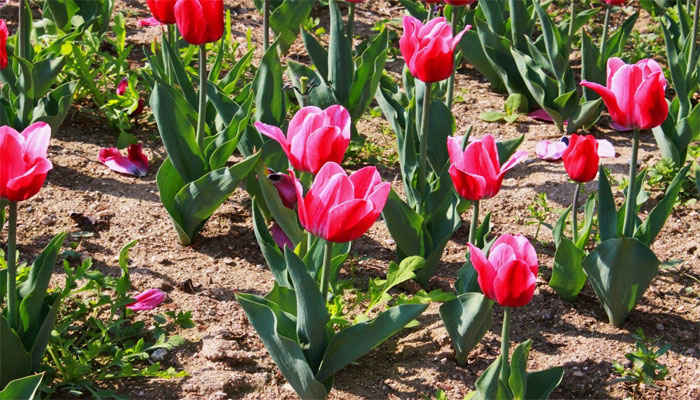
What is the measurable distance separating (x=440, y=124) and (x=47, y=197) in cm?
137

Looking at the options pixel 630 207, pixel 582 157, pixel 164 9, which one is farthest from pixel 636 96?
pixel 164 9

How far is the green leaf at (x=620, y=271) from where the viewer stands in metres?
2.53

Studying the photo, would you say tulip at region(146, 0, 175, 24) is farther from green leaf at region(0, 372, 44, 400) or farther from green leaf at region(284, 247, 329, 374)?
green leaf at region(0, 372, 44, 400)

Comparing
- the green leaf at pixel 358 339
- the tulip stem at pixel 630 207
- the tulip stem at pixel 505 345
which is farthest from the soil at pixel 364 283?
the tulip stem at pixel 505 345

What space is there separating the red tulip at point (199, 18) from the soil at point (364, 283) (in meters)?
0.73

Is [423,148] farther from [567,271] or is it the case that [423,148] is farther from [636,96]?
[636,96]

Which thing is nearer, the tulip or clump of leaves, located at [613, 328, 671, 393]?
clump of leaves, located at [613, 328, 671, 393]

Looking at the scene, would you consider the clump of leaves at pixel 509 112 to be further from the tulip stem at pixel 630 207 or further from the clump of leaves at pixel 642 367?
the clump of leaves at pixel 642 367

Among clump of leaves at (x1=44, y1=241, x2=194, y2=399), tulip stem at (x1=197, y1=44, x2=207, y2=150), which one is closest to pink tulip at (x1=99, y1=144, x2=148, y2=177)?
tulip stem at (x1=197, y1=44, x2=207, y2=150)

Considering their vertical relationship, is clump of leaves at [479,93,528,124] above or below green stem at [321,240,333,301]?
below

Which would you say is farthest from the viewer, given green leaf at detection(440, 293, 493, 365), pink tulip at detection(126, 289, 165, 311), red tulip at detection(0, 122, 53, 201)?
pink tulip at detection(126, 289, 165, 311)

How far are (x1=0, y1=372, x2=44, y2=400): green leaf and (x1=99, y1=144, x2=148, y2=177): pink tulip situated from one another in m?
1.56

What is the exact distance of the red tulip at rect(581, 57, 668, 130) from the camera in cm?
226

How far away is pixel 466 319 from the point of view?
2.37 meters
